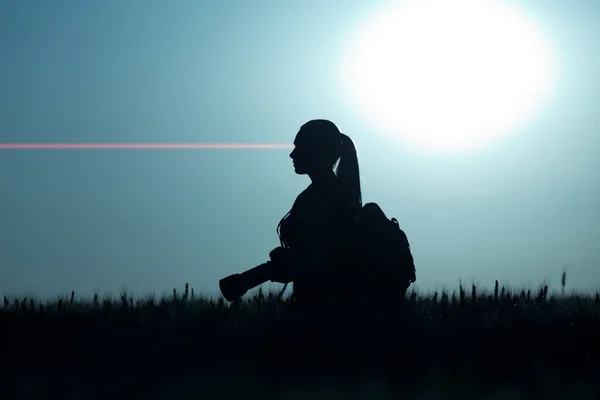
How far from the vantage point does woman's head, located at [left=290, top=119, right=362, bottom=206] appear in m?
6.40

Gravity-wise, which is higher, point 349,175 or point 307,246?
point 349,175

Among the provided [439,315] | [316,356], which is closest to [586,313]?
[439,315]

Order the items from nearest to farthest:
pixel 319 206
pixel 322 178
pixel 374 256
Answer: pixel 319 206, pixel 374 256, pixel 322 178

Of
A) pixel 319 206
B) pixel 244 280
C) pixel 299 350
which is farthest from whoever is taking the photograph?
pixel 319 206

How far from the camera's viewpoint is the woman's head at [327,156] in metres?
6.40

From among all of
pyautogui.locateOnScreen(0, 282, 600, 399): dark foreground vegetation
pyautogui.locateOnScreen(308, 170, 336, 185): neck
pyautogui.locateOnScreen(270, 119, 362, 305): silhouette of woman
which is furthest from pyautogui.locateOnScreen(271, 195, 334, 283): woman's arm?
pyautogui.locateOnScreen(0, 282, 600, 399): dark foreground vegetation

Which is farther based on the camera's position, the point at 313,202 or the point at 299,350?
the point at 313,202

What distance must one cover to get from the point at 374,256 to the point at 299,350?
3.19ft

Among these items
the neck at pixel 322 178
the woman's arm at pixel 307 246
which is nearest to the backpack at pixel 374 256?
the woman's arm at pixel 307 246

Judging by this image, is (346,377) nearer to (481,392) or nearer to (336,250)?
(481,392)

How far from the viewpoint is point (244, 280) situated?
6.06 meters

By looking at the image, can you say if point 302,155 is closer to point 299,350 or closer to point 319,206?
point 319,206

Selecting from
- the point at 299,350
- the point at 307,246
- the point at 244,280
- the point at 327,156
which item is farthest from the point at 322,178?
the point at 299,350

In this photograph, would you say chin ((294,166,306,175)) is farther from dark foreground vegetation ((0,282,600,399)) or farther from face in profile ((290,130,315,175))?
dark foreground vegetation ((0,282,600,399))
